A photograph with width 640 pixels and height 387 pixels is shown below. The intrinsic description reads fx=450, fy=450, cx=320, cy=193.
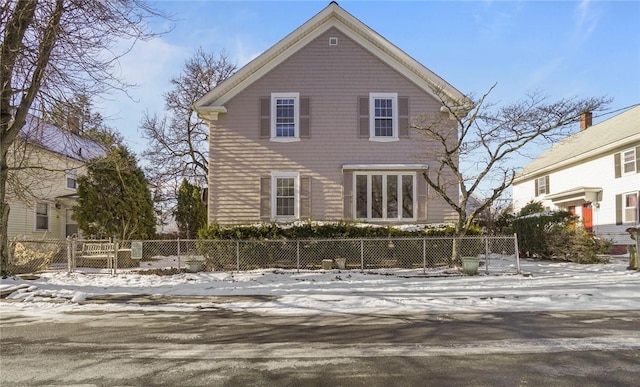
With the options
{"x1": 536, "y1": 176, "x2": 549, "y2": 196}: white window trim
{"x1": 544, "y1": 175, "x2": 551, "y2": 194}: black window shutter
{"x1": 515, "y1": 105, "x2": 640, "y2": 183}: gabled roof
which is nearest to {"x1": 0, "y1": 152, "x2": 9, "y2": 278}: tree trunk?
{"x1": 515, "y1": 105, "x2": 640, "y2": 183}: gabled roof

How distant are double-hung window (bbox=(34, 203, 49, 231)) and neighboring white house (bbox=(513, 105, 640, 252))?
24.7m

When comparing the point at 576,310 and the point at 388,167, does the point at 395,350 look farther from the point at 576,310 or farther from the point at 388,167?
the point at 388,167

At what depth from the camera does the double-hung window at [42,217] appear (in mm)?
22938

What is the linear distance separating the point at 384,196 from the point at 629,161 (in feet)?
40.1

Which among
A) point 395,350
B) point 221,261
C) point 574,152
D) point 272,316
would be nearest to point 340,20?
point 221,261

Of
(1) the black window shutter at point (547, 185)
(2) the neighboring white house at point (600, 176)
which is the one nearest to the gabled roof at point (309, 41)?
(2) the neighboring white house at point (600, 176)

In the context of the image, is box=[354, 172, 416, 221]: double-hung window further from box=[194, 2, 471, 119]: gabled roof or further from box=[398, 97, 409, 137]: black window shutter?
box=[194, 2, 471, 119]: gabled roof

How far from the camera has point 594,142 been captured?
914 inches

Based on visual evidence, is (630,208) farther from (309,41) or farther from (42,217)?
(42,217)

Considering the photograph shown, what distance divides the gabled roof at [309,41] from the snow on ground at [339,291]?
22.5ft

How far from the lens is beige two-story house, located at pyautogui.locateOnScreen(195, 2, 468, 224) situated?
16250mm

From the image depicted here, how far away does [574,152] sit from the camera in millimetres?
24391

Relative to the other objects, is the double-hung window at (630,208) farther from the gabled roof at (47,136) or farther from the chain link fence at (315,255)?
the gabled roof at (47,136)

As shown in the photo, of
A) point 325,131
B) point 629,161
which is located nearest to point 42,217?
point 325,131
